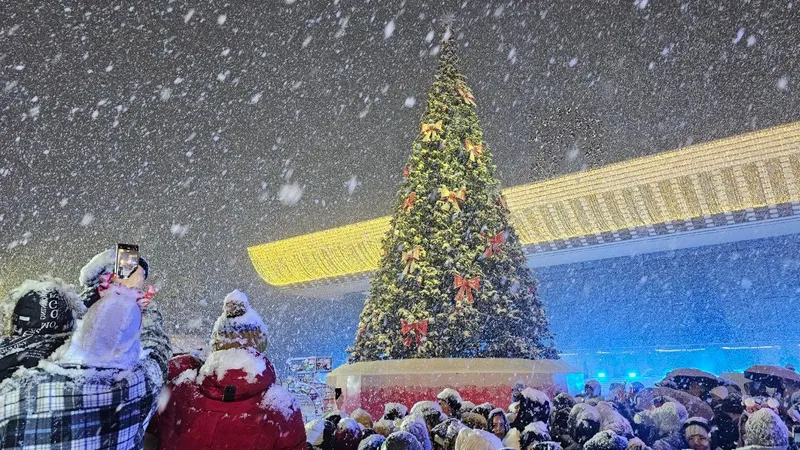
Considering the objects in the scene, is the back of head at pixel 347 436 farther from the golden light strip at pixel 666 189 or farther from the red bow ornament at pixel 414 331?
the golden light strip at pixel 666 189

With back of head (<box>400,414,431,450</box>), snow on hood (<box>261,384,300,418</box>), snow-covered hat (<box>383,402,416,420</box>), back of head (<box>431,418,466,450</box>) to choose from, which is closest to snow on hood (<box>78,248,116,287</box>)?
snow on hood (<box>261,384,300,418</box>)

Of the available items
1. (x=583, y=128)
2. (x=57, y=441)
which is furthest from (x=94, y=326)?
(x=583, y=128)

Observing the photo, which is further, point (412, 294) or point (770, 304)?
point (770, 304)

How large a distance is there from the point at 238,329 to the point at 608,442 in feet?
5.09

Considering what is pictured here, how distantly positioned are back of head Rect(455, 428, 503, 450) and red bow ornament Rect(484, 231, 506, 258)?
5457 mm

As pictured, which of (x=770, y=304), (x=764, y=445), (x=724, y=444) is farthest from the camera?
(x=770, y=304)

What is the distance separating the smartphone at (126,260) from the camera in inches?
71.2

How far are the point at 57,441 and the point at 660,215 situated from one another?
11992mm

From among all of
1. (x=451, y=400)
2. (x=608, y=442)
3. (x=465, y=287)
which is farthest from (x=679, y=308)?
(x=608, y=442)

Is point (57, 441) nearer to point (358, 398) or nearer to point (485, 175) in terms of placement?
point (358, 398)

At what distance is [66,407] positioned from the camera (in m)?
1.59

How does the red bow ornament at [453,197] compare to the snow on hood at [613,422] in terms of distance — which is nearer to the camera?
the snow on hood at [613,422]

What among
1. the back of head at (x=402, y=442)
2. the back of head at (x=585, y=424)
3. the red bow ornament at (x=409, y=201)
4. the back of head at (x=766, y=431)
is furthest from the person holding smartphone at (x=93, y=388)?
the red bow ornament at (x=409, y=201)

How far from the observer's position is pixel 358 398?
735cm
